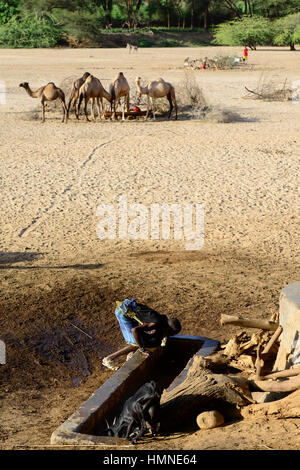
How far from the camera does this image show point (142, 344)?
529 cm

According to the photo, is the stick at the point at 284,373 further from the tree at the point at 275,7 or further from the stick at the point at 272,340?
the tree at the point at 275,7

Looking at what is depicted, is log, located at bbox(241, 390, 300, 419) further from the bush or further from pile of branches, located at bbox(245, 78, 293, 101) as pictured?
the bush

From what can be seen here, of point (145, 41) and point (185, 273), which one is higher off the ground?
point (145, 41)

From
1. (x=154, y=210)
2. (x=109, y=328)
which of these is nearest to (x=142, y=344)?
(x=109, y=328)

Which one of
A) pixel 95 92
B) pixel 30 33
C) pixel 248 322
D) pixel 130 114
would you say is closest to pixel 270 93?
pixel 130 114

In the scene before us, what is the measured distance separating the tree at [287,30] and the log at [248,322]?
40857 millimetres

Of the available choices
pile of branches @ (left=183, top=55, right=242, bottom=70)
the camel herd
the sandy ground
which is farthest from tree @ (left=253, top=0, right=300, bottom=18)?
the sandy ground

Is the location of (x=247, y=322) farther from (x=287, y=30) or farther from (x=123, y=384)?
(x=287, y=30)

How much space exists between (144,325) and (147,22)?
57.2 metres

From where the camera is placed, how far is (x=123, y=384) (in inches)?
190

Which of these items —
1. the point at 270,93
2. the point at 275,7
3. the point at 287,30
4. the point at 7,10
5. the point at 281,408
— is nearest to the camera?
the point at 281,408

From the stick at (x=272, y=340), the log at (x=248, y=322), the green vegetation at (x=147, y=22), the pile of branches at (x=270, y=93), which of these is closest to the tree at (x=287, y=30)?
the green vegetation at (x=147, y=22)

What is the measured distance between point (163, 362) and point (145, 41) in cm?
4701
